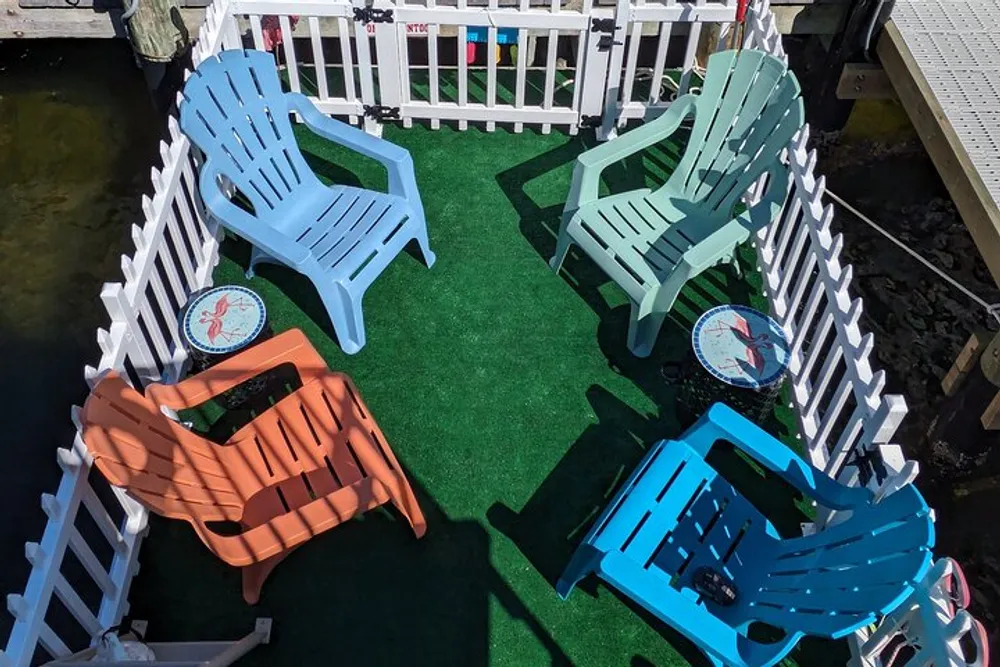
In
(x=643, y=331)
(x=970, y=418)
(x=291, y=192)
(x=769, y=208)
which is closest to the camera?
(x=769, y=208)

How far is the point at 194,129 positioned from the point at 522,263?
192 centimetres

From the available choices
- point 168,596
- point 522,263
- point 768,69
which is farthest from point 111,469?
point 768,69

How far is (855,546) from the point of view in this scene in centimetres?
306

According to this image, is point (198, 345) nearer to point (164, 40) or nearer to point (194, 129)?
point (194, 129)

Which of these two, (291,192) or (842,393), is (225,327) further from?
(842,393)

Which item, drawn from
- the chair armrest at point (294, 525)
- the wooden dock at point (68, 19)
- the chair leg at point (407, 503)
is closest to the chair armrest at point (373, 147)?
the chair leg at point (407, 503)

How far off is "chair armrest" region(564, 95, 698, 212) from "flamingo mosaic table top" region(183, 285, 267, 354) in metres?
1.78

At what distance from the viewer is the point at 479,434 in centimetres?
434

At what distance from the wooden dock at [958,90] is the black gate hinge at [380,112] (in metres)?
3.49

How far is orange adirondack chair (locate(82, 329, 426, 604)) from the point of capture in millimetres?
3361

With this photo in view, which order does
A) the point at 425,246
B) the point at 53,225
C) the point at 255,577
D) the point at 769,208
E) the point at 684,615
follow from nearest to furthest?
the point at 684,615
the point at 255,577
the point at 769,208
the point at 425,246
the point at 53,225

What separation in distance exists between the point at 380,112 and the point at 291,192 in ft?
3.64

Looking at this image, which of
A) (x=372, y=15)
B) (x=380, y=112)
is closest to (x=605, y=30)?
(x=372, y=15)

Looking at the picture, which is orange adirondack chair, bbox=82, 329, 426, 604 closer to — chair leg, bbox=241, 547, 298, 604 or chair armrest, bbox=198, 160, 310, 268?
chair leg, bbox=241, 547, 298, 604
